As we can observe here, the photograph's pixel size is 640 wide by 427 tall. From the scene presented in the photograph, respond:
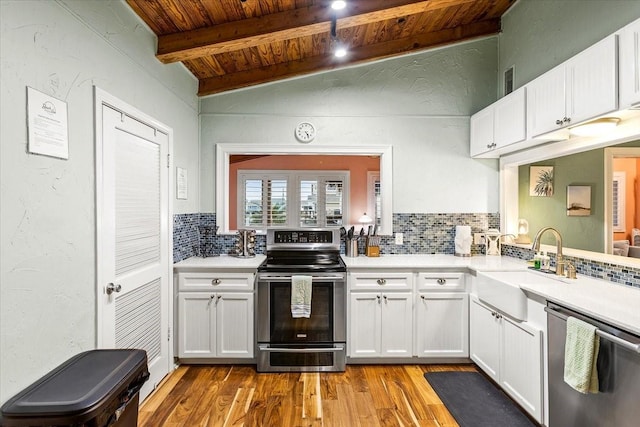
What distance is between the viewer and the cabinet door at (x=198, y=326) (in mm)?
2898

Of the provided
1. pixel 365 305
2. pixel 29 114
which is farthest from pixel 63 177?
pixel 365 305

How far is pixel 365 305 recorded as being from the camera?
9.61ft

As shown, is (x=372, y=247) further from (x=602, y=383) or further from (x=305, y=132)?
(x=602, y=383)

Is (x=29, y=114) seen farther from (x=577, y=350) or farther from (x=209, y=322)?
(x=577, y=350)

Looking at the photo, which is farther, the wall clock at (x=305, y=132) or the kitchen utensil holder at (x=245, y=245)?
the wall clock at (x=305, y=132)

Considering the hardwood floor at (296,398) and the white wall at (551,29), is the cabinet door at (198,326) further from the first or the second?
the white wall at (551,29)

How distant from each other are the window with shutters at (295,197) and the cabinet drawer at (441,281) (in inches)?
133

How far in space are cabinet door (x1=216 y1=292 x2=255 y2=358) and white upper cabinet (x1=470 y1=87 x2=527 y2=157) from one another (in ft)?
8.48

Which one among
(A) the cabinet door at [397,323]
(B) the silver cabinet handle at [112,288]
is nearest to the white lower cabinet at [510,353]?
(A) the cabinet door at [397,323]

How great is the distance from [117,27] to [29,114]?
988 mm

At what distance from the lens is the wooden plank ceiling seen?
7.87 ft

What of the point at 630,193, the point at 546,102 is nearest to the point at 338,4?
the point at 546,102

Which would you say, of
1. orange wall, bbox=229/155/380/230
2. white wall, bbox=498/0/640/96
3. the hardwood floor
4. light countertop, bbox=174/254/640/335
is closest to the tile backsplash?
light countertop, bbox=174/254/640/335

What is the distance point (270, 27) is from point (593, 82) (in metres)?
2.15
